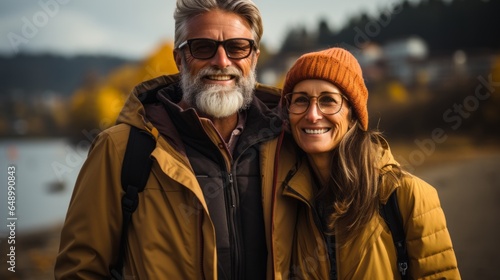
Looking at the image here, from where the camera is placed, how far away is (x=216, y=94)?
308 centimetres

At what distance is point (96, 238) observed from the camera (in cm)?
276

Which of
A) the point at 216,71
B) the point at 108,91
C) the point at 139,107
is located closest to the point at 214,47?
the point at 216,71

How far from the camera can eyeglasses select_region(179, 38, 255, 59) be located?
10.2 feet

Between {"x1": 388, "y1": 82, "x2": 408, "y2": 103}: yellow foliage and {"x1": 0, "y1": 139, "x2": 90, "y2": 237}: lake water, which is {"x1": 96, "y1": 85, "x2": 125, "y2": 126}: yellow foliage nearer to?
{"x1": 0, "y1": 139, "x2": 90, "y2": 237}: lake water

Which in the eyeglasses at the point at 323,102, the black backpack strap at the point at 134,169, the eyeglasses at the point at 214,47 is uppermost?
the eyeglasses at the point at 214,47

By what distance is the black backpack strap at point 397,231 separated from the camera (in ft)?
8.82

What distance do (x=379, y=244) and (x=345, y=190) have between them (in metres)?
0.35

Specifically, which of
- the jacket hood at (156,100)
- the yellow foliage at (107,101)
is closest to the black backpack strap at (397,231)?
the jacket hood at (156,100)

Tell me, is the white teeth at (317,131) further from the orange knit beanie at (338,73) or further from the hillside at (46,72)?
the hillside at (46,72)

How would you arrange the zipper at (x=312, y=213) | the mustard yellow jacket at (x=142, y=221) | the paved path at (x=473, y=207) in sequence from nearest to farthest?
the mustard yellow jacket at (x=142, y=221)
the zipper at (x=312, y=213)
the paved path at (x=473, y=207)

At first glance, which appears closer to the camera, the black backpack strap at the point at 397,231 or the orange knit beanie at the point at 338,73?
the black backpack strap at the point at 397,231

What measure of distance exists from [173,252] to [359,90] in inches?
56.7

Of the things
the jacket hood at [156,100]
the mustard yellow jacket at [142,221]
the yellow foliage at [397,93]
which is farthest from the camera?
the yellow foliage at [397,93]

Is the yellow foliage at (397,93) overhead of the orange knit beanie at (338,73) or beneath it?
overhead
